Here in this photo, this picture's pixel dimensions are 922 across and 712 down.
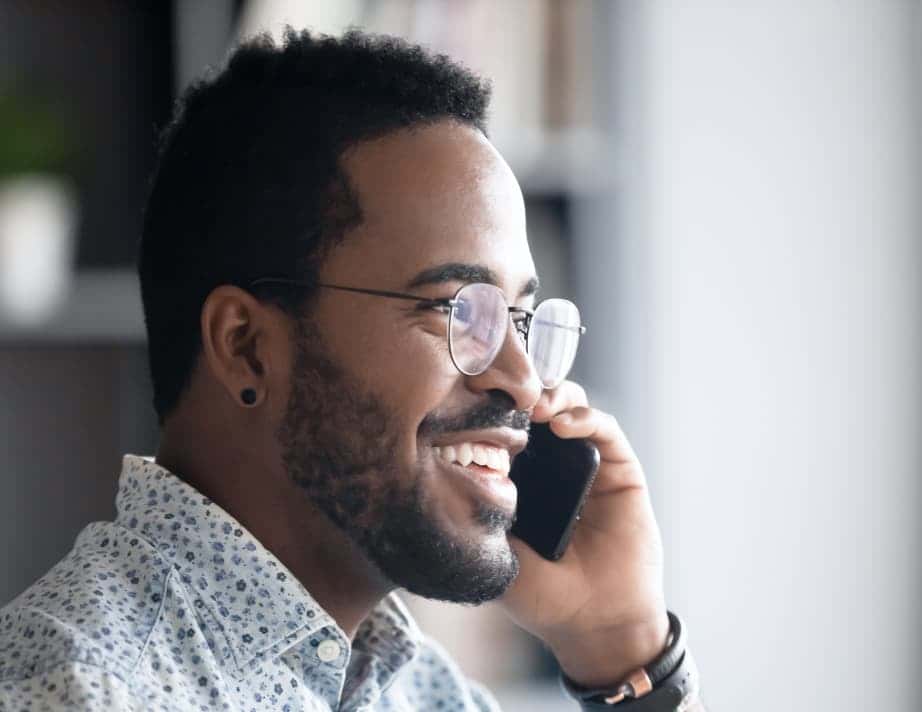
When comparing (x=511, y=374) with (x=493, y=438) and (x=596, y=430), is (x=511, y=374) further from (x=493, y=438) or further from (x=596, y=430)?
(x=596, y=430)

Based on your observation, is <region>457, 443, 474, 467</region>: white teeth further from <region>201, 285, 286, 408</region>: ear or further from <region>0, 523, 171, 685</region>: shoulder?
<region>0, 523, 171, 685</region>: shoulder

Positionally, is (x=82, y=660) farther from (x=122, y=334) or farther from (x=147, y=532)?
(x=122, y=334)

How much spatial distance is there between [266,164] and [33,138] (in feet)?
3.69

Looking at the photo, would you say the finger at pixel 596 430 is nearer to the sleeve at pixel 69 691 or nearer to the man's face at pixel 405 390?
the man's face at pixel 405 390

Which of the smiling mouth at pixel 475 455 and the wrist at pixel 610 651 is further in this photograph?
the wrist at pixel 610 651

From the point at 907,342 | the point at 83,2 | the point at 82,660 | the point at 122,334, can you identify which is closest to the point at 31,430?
the point at 122,334

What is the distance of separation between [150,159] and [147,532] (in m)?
1.38

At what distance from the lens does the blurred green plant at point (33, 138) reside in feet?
7.07

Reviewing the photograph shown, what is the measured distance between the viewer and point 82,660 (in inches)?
37.4

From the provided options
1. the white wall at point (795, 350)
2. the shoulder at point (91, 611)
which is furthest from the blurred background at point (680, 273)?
the shoulder at point (91, 611)

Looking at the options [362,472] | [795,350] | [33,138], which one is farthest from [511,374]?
[795,350]

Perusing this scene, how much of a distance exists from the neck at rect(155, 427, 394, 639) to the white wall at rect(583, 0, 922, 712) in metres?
1.41

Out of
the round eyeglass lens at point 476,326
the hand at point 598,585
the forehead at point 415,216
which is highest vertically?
the forehead at point 415,216

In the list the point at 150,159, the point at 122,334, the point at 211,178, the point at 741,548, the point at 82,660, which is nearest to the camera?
the point at 82,660
